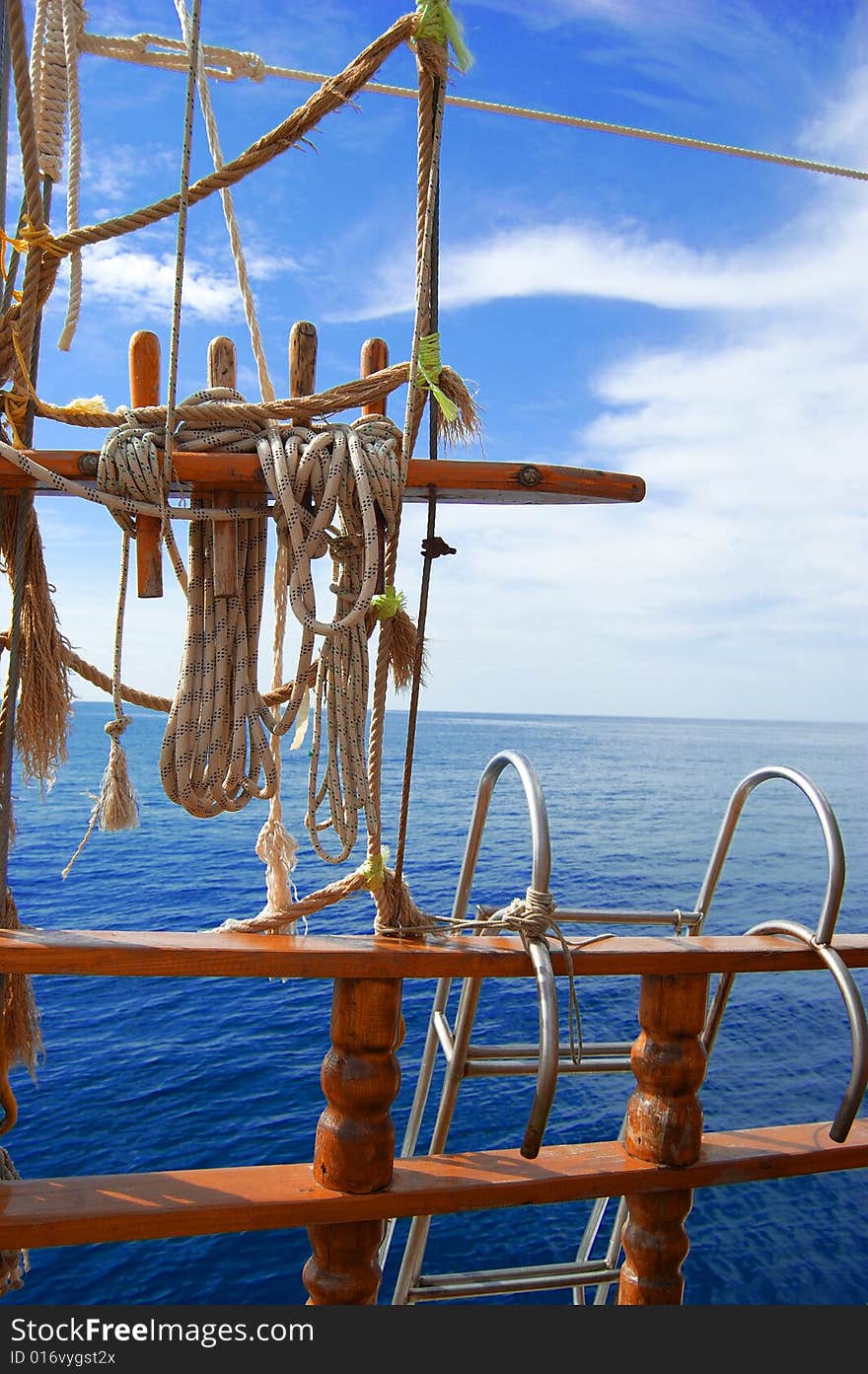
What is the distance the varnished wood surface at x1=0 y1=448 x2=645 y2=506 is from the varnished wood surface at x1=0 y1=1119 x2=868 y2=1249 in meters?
1.15

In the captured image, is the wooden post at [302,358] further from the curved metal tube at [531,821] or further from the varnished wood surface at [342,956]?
the varnished wood surface at [342,956]

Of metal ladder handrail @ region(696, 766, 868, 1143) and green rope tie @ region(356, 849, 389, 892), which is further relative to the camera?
green rope tie @ region(356, 849, 389, 892)

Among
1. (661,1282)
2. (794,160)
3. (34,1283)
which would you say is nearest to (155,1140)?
(34,1283)

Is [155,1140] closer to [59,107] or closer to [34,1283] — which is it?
[34,1283]

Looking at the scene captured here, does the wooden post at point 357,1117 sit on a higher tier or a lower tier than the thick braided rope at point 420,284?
lower

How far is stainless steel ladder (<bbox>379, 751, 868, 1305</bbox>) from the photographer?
5.18 ft

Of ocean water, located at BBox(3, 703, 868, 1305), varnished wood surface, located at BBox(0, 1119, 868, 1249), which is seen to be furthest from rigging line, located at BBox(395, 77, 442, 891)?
ocean water, located at BBox(3, 703, 868, 1305)

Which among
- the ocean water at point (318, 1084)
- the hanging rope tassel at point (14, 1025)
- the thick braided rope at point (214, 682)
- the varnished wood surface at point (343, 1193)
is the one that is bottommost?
the ocean water at point (318, 1084)

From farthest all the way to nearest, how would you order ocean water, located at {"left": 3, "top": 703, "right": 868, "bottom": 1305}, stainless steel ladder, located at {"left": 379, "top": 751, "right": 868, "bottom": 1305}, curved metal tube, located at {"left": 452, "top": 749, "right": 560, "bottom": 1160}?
ocean water, located at {"left": 3, "top": 703, "right": 868, "bottom": 1305}
stainless steel ladder, located at {"left": 379, "top": 751, "right": 868, "bottom": 1305}
curved metal tube, located at {"left": 452, "top": 749, "right": 560, "bottom": 1160}

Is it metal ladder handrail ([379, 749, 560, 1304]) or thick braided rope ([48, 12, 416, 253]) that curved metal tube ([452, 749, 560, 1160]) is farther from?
thick braided rope ([48, 12, 416, 253])

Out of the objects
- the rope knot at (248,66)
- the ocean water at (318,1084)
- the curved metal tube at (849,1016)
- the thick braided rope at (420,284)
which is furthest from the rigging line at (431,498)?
the rope knot at (248,66)

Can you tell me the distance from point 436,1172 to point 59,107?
7.26 feet

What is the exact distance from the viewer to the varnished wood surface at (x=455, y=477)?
5.54 feet

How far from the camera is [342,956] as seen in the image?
158 cm
